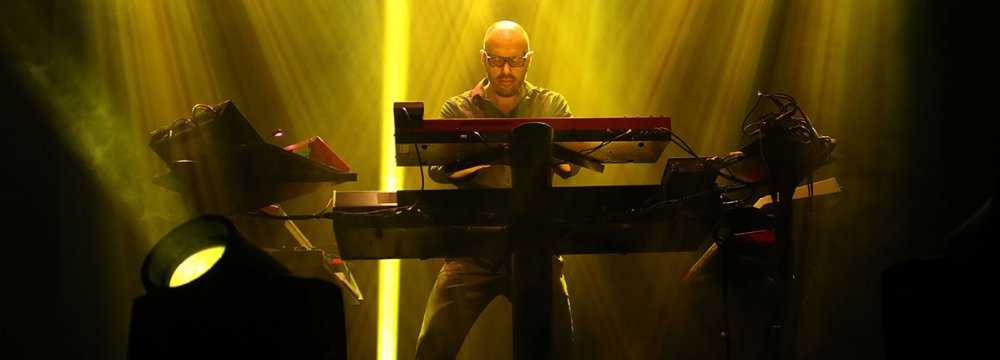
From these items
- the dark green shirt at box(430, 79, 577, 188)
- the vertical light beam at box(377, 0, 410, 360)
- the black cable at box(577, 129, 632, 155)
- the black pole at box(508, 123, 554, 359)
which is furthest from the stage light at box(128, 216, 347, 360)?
the vertical light beam at box(377, 0, 410, 360)

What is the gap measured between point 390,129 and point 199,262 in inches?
114

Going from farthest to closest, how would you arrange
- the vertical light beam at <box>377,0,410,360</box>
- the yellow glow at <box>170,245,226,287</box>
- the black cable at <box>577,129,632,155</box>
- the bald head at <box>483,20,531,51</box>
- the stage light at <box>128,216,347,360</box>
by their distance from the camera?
the vertical light beam at <box>377,0,410,360</box>
the bald head at <box>483,20,531,51</box>
the black cable at <box>577,129,632,155</box>
the yellow glow at <box>170,245,226,287</box>
the stage light at <box>128,216,347,360</box>

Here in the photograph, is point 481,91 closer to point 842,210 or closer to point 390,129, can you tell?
point 390,129

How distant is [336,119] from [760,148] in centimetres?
278

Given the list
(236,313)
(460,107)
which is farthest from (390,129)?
(236,313)

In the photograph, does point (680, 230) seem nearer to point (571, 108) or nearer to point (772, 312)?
point (772, 312)

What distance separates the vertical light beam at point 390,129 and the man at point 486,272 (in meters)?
1.04

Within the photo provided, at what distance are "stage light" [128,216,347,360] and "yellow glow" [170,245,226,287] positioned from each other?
0.09 metres

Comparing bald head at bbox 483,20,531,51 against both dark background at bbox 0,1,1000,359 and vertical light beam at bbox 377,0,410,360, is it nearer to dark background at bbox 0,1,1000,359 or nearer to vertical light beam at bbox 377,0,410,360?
vertical light beam at bbox 377,0,410,360

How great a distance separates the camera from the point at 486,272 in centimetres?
289

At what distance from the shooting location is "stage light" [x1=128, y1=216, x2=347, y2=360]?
136 centimetres

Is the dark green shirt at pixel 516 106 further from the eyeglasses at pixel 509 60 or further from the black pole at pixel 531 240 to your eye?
the black pole at pixel 531 240

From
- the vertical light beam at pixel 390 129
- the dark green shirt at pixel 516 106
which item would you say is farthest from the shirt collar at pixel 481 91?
the vertical light beam at pixel 390 129

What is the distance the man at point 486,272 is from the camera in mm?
2748
